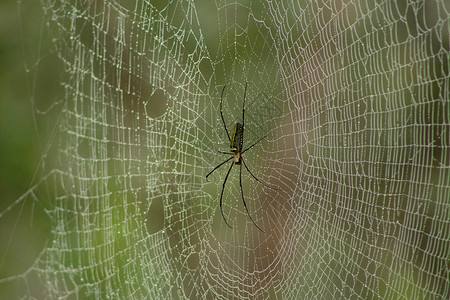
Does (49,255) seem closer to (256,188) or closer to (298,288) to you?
(256,188)

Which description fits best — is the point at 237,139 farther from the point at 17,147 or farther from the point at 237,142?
the point at 17,147

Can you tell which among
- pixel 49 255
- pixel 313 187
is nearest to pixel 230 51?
pixel 313 187

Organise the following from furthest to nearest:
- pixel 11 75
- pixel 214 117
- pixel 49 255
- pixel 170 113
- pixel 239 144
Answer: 1. pixel 11 75
2. pixel 214 117
3. pixel 239 144
4. pixel 170 113
5. pixel 49 255

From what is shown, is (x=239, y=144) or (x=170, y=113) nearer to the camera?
(x=170, y=113)

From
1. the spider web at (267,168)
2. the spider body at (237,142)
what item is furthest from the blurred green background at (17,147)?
the spider body at (237,142)

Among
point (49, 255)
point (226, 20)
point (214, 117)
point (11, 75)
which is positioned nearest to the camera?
point (49, 255)

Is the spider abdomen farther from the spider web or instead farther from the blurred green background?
the blurred green background

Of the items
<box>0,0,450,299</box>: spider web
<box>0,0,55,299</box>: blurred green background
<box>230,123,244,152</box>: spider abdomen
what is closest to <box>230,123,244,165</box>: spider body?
<box>230,123,244,152</box>: spider abdomen

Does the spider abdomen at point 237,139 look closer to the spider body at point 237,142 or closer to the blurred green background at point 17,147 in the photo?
the spider body at point 237,142

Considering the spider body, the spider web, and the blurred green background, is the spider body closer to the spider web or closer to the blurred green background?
the spider web

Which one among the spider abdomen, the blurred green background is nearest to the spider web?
the blurred green background

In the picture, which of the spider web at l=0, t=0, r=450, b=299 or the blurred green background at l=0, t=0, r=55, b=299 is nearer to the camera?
the spider web at l=0, t=0, r=450, b=299
